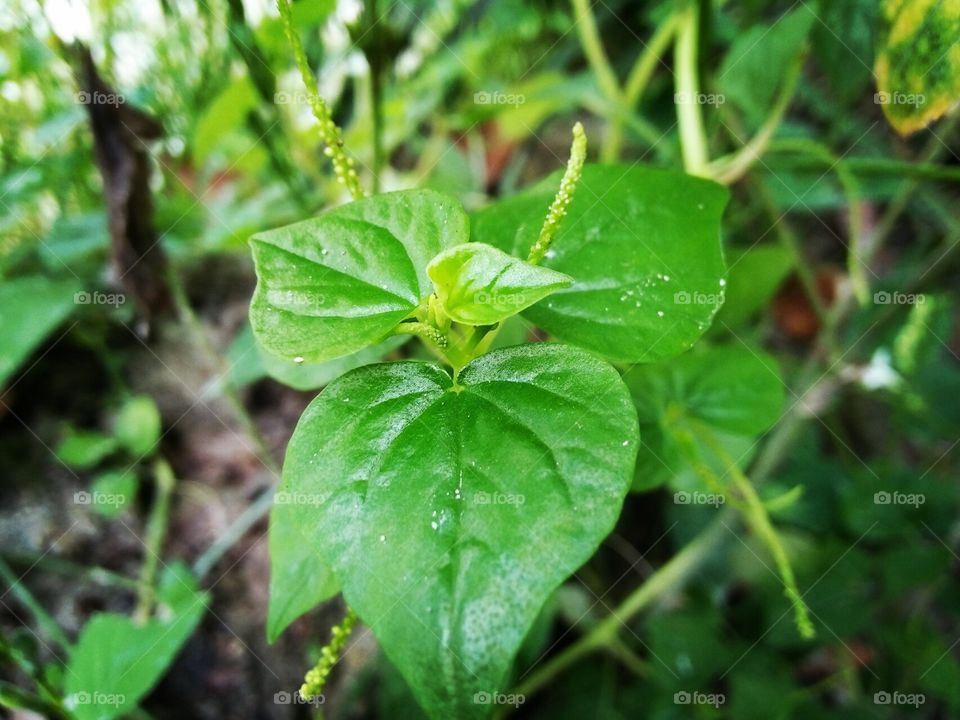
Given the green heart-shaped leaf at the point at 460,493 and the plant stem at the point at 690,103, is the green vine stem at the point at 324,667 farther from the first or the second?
the plant stem at the point at 690,103

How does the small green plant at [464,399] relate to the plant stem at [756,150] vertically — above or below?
above

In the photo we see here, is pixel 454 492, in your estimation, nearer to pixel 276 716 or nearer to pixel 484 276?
pixel 484 276

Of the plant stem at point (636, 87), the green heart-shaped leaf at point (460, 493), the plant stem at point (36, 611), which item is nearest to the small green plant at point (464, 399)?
the green heart-shaped leaf at point (460, 493)

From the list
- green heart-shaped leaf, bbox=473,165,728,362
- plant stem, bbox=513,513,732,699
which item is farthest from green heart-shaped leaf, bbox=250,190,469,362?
plant stem, bbox=513,513,732,699

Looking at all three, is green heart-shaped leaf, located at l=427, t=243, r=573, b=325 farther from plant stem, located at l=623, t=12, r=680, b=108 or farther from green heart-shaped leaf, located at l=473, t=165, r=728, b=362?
plant stem, located at l=623, t=12, r=680, b=108

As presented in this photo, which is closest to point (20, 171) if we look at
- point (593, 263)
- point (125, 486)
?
point (125, 486)
